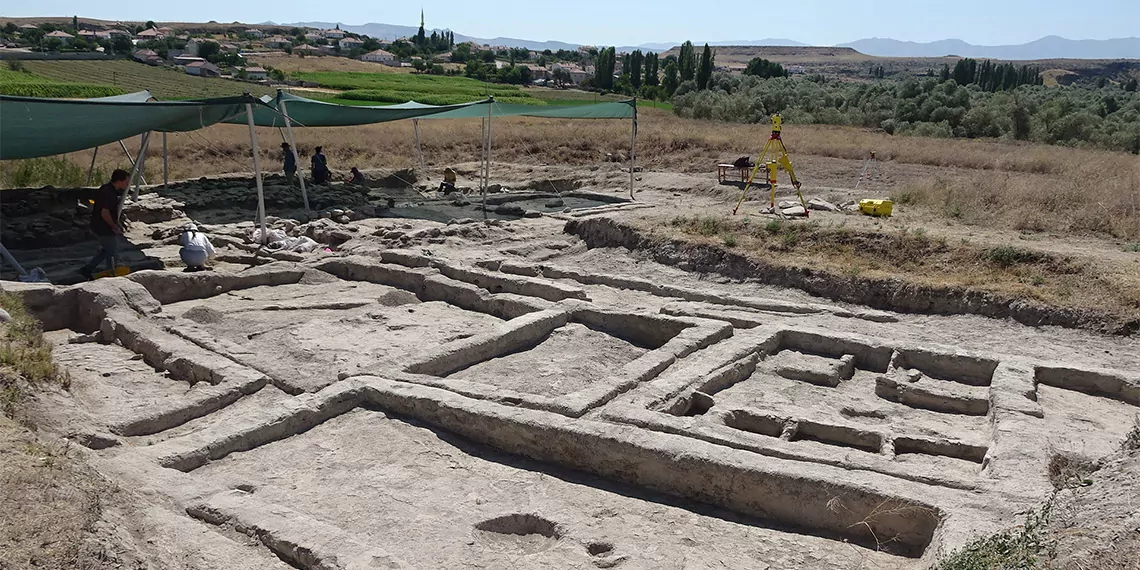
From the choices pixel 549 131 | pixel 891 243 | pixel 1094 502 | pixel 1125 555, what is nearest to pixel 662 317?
pixel 891 243

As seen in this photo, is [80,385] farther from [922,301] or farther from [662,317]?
[922,301]

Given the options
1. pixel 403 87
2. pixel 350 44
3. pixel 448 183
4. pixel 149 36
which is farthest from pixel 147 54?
pixel 350 44

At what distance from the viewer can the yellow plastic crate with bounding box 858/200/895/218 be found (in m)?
14.7

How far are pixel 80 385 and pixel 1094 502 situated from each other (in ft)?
25.6

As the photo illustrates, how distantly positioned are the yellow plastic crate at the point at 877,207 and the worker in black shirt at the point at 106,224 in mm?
11990

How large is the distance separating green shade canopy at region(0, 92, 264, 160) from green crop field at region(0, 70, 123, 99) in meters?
15.3

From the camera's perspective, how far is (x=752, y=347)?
8750 millimetres

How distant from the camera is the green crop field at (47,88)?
26.4 m

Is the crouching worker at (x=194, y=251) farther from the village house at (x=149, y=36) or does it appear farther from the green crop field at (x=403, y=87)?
the village house at (x=149, y=36)

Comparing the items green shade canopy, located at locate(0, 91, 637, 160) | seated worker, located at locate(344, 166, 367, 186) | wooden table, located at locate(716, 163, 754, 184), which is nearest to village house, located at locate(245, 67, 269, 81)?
seated worker, located at locate(344, 166, 367, 186)

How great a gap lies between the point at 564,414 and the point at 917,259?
7257mm

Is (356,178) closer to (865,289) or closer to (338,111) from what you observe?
(338,111)

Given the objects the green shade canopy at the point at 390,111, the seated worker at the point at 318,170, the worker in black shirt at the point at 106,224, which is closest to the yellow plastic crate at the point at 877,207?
the green shade canopy at the point at 390,111

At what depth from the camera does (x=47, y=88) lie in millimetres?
27734
